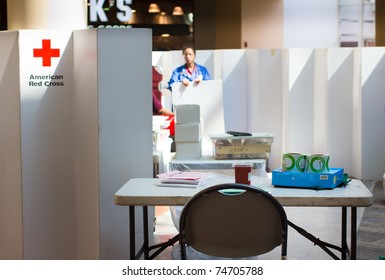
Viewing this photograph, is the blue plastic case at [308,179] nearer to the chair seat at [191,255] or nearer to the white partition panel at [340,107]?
the chair seat at [191,255]

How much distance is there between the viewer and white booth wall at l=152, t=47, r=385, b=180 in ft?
23.6

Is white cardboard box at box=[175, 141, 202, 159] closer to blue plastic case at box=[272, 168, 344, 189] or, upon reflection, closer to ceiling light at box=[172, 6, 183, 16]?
blue plastic case at box=[272, 168, 344, 189]

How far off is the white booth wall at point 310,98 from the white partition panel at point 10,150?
377cm

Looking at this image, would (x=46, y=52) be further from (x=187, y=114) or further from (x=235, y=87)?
(x=235, y=87)

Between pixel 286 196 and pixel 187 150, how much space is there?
1.90 metres

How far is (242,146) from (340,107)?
3.29 meters

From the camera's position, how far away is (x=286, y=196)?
2717 mm

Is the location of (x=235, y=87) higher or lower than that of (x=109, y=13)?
lower

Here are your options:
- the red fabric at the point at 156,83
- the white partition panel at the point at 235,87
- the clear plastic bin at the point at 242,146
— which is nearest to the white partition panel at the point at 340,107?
the white partition panel at the point at 235,87

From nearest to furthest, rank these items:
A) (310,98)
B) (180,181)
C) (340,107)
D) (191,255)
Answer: (180,181) → (191,255) → (340,107) → (310,98)

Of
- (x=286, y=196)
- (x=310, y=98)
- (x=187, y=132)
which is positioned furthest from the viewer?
(x=310, y=98)

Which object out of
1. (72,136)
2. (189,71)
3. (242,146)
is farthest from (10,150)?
(189,71)

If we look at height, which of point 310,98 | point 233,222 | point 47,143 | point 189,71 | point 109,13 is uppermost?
point 109,13

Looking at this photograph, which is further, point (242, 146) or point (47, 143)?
point (242, 146)
